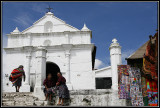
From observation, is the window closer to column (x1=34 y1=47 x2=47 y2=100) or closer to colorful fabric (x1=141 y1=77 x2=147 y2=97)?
colorful fabric (x1=141 y1=77 x2=147 y2=97)

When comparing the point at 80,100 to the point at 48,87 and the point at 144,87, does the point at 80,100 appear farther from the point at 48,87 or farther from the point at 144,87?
the point at 144,87

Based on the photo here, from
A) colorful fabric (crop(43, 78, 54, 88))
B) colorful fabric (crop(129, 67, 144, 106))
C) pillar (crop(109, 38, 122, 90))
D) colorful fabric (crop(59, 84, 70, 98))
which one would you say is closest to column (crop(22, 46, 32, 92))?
colorful fabric (crop(43, 78, 54, 88))

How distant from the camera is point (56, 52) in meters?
17.4

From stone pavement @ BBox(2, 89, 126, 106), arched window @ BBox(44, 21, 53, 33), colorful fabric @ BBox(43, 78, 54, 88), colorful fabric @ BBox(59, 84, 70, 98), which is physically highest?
arched window @ BBox(44, 21, 53, 33)

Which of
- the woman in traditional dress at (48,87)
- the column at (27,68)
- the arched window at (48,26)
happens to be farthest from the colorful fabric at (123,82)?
the arched window at (48,26)

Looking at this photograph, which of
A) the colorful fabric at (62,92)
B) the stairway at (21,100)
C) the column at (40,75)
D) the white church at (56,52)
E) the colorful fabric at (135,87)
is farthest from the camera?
the white church at (56,52)

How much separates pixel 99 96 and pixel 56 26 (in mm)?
11884

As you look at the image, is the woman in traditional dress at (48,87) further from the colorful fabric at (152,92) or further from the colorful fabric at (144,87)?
the colorful fabric at (152,92)

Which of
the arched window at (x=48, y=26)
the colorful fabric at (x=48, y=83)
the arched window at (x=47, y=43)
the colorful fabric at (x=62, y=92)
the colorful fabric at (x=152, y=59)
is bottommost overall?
the colorful fabric at (x=62, y=92)

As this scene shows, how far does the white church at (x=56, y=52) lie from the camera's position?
16359 millimetres

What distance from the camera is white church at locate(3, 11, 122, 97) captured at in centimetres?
1636

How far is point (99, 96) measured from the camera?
766cm

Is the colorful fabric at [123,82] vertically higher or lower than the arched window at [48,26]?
lower

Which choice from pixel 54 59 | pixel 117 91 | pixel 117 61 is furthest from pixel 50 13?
pixel 117 91
